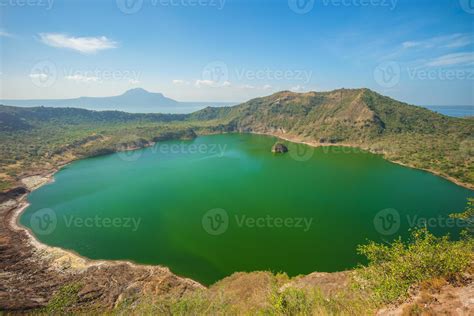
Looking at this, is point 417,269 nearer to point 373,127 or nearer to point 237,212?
point 237,212

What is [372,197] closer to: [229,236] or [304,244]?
[304,244]

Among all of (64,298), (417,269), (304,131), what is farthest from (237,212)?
(304,131)

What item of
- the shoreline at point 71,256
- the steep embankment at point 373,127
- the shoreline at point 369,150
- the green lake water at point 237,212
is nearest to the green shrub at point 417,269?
the green lake water at point 237,212

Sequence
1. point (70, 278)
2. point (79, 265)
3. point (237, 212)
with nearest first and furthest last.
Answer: point (70, 278) < point (79, 265) < point (237, 212)

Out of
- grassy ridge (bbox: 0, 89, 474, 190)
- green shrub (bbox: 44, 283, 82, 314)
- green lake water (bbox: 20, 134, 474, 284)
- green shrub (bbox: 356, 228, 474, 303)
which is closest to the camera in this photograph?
green shrub (bbox: 356, 228, 474, 303)

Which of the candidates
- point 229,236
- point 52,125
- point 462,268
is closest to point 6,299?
point 229,236

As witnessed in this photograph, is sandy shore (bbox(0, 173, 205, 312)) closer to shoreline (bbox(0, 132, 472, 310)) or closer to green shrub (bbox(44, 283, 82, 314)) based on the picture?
shoreline (bbox(0, 132, 472, 310))

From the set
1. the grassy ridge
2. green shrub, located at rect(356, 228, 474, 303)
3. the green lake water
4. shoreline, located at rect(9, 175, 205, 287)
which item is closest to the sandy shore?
shoreline, located at rect(9, 175, 205, 287)

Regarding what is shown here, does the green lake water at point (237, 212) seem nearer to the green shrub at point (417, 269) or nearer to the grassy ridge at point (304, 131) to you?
the grassy ridge at point (304, 131)

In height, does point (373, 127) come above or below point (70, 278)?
above
